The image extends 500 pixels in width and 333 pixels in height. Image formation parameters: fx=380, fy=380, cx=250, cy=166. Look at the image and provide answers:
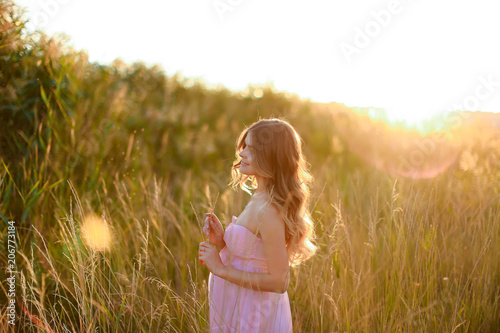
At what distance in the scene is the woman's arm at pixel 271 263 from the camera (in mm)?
1604

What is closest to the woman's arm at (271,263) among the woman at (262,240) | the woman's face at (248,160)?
the woman at (262,240)

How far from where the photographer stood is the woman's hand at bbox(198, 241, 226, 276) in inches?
66.3

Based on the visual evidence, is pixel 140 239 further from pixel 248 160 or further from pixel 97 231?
pixel 248 160

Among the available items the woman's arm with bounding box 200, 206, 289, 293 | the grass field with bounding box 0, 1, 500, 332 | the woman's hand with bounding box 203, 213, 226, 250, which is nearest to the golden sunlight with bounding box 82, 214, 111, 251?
the grass field with bounding box 0, 1, 500, 332

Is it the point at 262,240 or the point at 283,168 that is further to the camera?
the point at 283,168

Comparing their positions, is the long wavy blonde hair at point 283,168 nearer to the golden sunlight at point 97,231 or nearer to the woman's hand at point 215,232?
the woman's hand at point 215,232

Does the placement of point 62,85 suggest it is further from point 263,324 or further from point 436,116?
point 436,116

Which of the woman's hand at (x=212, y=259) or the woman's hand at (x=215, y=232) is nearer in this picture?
the woman's hand at (x=212, y=259)

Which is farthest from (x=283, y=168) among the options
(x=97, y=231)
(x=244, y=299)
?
(x=97, y=231)

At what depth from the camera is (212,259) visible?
170 cm

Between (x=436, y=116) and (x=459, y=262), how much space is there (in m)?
4.97

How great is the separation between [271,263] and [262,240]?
10 centimetres

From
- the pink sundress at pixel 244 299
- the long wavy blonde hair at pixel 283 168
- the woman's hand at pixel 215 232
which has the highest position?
the long wavy blonde hair at pixel 283 168

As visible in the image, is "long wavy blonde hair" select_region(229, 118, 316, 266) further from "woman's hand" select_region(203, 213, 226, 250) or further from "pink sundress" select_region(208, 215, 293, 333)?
"woman's hand" select_region(203, 213, 226, 250)
